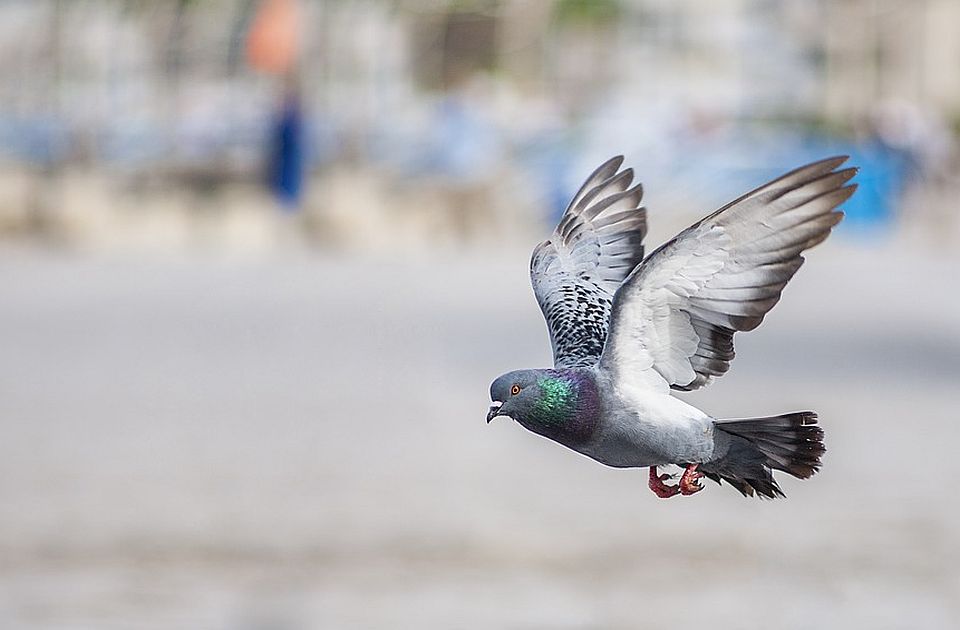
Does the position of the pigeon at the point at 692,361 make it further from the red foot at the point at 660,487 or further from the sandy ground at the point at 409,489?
the sandy ground at the point at 409,489

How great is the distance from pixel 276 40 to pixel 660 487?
22.8m

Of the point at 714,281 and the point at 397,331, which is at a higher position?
the point at 714,281

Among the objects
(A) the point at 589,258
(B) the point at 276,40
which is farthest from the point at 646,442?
(B) the point at 276,40

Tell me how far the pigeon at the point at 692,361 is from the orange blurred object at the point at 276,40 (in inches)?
885

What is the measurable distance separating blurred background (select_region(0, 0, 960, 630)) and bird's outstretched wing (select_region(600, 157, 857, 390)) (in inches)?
313

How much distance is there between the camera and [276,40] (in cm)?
2364

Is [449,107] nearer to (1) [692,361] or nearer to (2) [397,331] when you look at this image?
(2) [397,331]

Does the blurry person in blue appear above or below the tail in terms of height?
below

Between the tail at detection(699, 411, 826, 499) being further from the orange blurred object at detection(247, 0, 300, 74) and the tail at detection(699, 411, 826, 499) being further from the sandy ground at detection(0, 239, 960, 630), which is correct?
the orange blurred object at detection(247, 0, 300, 74)

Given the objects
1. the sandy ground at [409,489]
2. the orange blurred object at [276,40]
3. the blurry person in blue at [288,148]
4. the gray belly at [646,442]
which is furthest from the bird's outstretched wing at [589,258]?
the blurry person in blue at [288,148]

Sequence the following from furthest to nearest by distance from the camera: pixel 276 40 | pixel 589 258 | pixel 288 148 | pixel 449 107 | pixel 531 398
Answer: pixel 449 107
pixel 288 148
pixel 276 40
pixel 589 258
pixel 531 398

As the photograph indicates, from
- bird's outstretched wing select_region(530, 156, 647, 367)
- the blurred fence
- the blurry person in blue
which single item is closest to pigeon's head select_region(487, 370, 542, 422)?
bird's outstretched wing select_region(530, 156, 647, 367)

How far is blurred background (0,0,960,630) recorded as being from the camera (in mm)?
10117

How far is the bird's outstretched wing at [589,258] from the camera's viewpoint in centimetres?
163
